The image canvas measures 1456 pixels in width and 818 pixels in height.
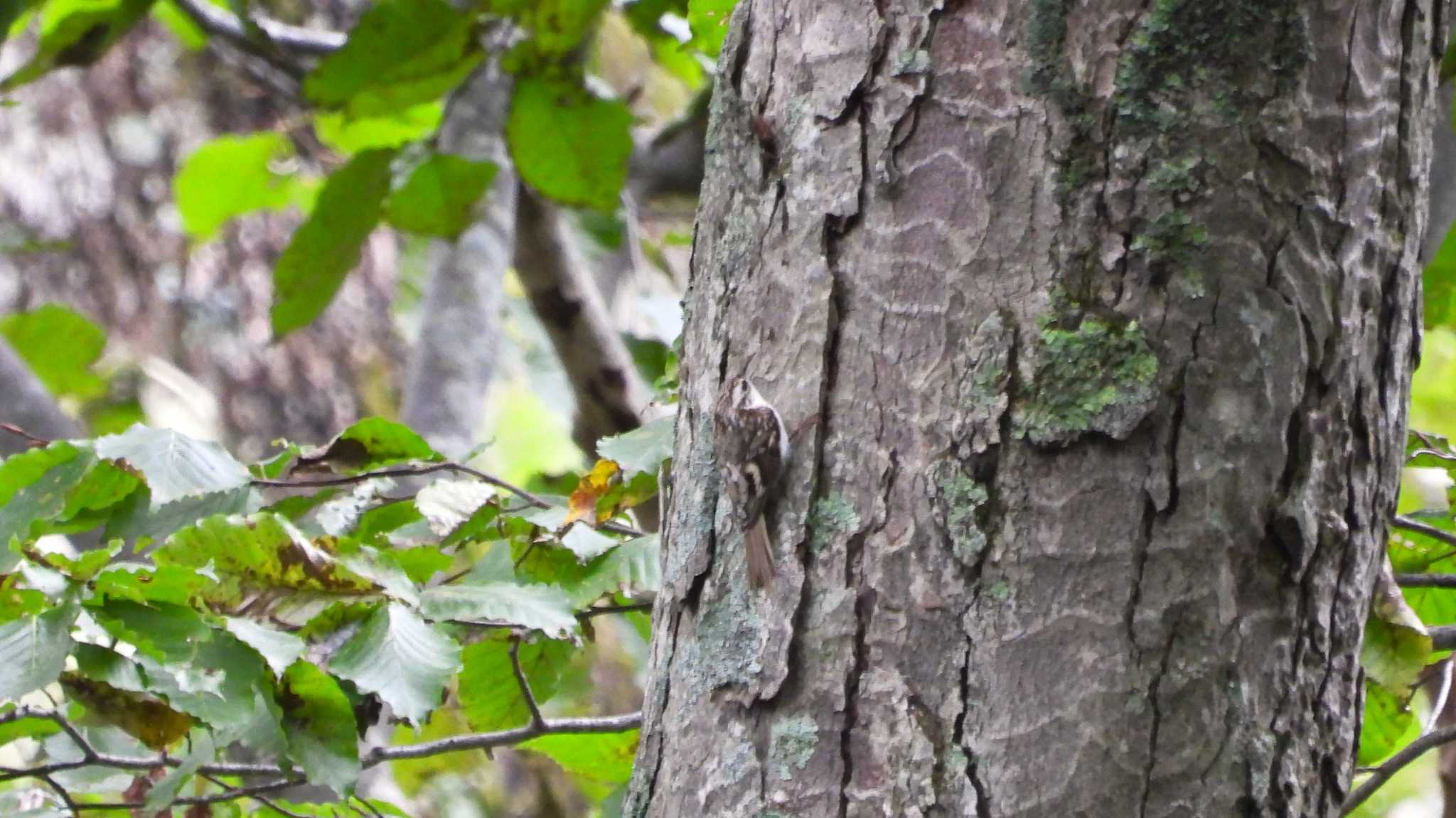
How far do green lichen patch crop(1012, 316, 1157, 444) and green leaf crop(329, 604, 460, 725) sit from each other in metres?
0.53

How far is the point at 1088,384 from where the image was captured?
3.14 ft

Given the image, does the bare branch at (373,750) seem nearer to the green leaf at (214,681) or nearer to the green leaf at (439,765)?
the green leaf at (214,681)

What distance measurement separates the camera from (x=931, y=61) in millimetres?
1021

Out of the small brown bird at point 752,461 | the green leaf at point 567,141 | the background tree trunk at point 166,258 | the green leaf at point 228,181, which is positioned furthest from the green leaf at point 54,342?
the background tree trunk at point 166,258

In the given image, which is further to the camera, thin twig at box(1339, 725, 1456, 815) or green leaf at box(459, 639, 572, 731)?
green leaf at box(459, 639, 572, 731)

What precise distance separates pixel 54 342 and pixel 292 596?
6.56 ft

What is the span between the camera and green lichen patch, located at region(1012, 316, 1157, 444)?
953 mm

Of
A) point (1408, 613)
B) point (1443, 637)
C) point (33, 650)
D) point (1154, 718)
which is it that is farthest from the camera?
point (1443, 637)

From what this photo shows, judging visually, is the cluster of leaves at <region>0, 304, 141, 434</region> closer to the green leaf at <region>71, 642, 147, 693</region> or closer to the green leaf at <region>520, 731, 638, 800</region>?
the green leaf at <region>520, 731, 638, 800</region>

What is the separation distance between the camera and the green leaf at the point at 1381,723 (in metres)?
1.37

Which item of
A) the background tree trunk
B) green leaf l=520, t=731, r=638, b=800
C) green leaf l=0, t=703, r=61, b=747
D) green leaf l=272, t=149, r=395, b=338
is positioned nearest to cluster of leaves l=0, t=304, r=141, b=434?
green leaf l=272, t=149, r=395, b=338

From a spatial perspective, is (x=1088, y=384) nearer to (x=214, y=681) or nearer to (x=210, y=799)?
(x=214, y=681)

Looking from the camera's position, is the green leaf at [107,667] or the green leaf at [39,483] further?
the green leaf at [39,483]

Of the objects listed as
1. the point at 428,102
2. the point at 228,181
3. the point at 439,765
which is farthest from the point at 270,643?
the point at 439,765
